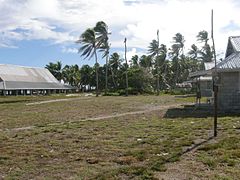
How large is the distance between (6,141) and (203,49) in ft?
217

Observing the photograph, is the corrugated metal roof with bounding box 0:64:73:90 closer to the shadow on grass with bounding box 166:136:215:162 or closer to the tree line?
the tree line

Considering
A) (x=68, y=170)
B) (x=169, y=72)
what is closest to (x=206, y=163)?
(x=68, y=170)

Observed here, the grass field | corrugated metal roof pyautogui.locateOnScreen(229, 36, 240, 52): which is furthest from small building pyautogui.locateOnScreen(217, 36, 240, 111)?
the grass field

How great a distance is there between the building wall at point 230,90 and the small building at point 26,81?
56849 millimetres

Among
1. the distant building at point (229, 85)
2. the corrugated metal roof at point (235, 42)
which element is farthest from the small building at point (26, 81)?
the distant building at point (229, 85)

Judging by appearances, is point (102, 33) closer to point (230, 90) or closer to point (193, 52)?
point (193, 52)

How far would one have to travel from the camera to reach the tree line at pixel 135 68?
6078 cm

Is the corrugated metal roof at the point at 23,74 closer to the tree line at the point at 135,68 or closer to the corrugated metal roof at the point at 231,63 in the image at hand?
the tree line at the point at 135,68

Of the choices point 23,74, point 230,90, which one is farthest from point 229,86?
point 23,74

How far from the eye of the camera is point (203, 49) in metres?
72.1

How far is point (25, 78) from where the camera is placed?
249ft

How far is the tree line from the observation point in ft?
199

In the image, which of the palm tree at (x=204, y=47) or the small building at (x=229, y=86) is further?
the palm tree at (x=204, y=47)

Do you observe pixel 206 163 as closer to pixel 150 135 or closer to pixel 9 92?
pixel 150 135
